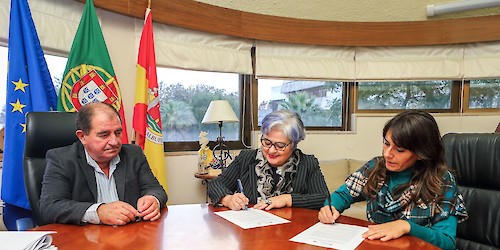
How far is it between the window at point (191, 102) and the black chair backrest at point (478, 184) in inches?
88.7

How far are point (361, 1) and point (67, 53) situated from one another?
3063 mm

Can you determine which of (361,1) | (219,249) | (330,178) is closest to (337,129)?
(330,178)

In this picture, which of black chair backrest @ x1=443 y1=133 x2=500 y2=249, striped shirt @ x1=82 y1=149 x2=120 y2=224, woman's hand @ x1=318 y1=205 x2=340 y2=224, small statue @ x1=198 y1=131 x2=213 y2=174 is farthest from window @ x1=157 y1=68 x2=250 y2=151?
black chair backrest @ x1=443 y1=133 x2=500 y2=249

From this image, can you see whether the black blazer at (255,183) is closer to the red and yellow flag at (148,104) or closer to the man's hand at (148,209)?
the man's hand at (148,209)

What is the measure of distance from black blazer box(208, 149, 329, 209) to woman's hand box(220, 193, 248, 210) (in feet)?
0.18

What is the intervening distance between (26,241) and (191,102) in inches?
94.8

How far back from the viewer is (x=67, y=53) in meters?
2.39

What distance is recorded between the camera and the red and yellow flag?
8.50 feet

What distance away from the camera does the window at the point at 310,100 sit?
369 centimetres

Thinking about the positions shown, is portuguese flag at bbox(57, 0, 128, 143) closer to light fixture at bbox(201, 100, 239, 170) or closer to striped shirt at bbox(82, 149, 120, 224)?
light fixture at bbox(201, 100, 239, 170)

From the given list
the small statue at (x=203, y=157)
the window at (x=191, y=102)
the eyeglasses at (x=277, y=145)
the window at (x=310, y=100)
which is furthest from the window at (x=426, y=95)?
the eyeglasses at (x=277, y=145)

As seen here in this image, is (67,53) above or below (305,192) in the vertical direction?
above

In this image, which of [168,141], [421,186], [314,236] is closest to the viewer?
[314,236]

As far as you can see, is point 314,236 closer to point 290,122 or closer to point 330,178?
point 290,122
